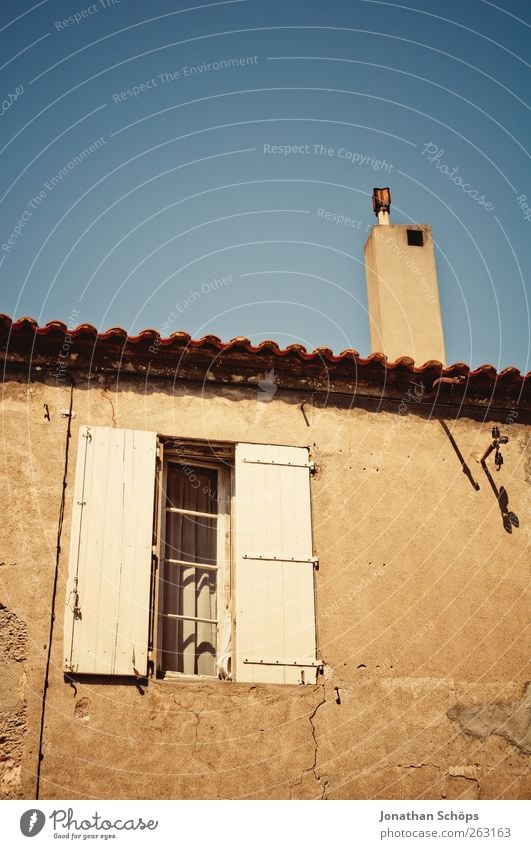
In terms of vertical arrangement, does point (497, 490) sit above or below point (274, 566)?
above

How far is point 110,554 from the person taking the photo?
6.81 m

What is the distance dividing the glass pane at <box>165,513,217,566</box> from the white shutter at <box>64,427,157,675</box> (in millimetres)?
279

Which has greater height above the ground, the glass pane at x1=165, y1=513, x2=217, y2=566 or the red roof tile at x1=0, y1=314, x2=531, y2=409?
the red roof tile at x1=0, y1=314, x2=531, y2=409

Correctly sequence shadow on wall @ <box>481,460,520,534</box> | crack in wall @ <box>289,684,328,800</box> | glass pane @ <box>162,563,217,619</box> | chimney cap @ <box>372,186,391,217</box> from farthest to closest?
chimney cap @ <box>372,186,391,217</box>
shadow on wall @ <box>481,460,520,534</box>
glass pane @ <box>162,563,217,619</box>
crack in wall @ <box>289,684,328,800</box>

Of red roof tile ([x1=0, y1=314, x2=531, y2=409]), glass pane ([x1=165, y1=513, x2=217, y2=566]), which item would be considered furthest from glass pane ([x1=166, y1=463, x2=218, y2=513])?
red roof tile ([x1=0, y1=314, x2=531, y2=409])

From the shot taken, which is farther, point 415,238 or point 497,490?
point 415,238

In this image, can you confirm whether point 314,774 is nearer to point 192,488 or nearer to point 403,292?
point 192,488

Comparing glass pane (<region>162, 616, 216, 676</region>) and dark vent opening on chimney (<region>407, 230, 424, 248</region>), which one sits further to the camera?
dark vent opening on chimney (<region>407, 230, 424, 248</region>)

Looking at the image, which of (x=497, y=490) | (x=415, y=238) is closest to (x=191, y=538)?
(x=497, y=490)

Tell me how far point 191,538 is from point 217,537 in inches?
8.3

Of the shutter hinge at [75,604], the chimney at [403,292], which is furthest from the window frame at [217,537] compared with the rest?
the chimney at [403,292]

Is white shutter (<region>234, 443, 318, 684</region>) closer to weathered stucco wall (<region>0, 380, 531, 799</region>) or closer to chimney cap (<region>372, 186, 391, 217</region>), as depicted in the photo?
weathered stucco wall (<region>0, 380, 531, 799</region>)

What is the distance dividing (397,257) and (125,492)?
187 inches

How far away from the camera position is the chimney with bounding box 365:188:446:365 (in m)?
9.82
